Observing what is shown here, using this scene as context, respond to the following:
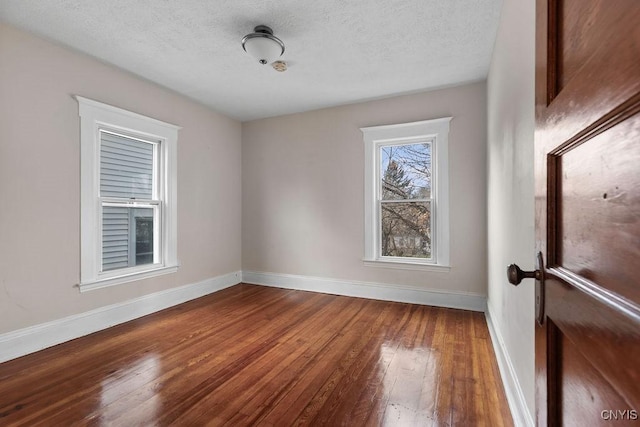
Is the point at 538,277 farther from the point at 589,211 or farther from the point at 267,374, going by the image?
the point at 267,374

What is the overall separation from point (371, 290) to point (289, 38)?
3.02m

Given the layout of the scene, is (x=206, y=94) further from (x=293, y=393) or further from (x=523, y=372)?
(x=523, y=372)

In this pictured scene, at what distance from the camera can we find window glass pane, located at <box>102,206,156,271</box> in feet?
10.1

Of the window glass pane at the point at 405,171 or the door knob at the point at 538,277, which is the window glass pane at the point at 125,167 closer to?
the window glass pane at the point at 405,171

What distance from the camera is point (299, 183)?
4418 millimetres

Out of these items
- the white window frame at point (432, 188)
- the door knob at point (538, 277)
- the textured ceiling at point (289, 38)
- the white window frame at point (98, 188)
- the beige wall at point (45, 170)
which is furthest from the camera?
the white window frame at point (432, 188)

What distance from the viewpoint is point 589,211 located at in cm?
53

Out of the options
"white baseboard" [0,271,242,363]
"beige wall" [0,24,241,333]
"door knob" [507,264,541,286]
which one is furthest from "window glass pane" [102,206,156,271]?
"door knob" [507,264,541,286]

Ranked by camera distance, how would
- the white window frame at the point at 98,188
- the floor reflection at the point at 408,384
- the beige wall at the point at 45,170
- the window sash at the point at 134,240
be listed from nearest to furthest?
the floor reflection at the point at 408,384, the beige wall at the point at 45,170, the white window frame at the point at 98,188, the window sash at the point at 134,240

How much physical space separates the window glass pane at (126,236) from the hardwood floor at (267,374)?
666mm

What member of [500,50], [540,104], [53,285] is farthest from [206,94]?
[540,104]

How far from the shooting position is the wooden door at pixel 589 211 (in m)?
0.42

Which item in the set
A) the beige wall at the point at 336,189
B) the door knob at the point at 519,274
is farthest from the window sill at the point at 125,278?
the door knob at the point at 519,274

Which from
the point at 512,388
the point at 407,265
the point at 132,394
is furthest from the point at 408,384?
the point at 407,265
